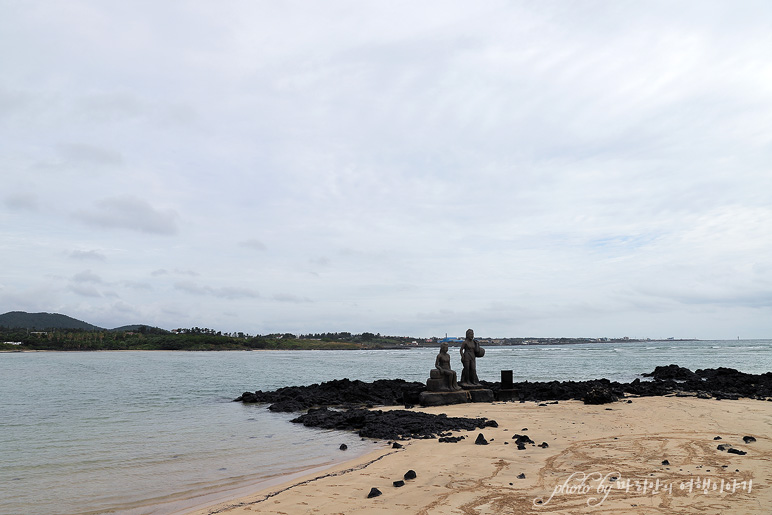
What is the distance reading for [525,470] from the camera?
26.5ft

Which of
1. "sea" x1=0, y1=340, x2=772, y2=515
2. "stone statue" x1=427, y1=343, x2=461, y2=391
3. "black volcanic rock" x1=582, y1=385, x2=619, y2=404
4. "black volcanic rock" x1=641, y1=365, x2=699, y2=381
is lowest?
"sea" x1=0, y1=340, x2=772, y2=515

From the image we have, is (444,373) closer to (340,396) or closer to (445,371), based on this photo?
(445,371)

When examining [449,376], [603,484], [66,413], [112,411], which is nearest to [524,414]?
[449,376]

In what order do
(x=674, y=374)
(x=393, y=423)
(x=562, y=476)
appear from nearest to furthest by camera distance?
1. (x=562, y=476)
2. (x=393, y=423)
3. (x=674, y=374)

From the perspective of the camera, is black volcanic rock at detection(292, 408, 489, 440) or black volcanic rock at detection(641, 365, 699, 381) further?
black volcanic rock at detection(641, 365, 699, 381)

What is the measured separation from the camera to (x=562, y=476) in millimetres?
7602

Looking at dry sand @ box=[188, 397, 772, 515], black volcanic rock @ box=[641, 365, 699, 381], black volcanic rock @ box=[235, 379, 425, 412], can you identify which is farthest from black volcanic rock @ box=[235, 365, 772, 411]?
dry sand @ box=[188, 397, 772, 515]

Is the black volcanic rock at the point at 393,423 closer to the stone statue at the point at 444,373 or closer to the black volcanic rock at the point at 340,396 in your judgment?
the stone statue at the point at 444,373

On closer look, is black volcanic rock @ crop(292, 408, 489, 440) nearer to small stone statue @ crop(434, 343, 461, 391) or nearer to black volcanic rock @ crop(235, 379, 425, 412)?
small stone statue @ crop(434, 343, 461, 391)

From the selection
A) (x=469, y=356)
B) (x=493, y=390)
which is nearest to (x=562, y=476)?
(x=469, y=356)

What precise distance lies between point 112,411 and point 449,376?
44.1 feet

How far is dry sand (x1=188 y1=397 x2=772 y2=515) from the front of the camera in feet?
20.6

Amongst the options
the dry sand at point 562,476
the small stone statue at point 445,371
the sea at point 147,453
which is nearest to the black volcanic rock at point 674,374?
the small stone statue at point 445,371

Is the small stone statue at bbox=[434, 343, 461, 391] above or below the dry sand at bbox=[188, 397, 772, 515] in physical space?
above
